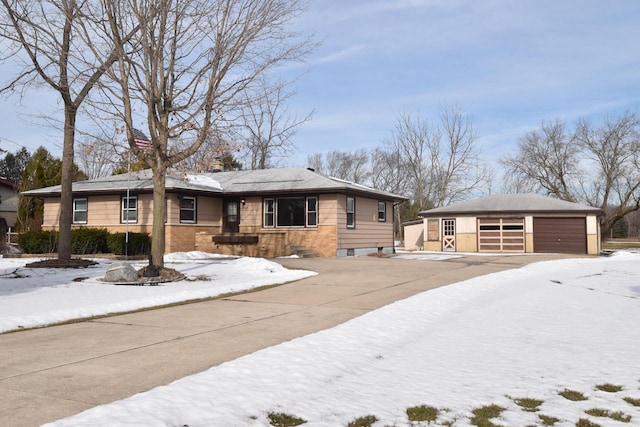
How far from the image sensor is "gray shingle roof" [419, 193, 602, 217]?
100 ft

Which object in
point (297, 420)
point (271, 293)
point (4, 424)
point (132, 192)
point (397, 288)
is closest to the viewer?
point (4, 424)

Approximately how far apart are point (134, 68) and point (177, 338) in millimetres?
9005

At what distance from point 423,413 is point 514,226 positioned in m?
29.6

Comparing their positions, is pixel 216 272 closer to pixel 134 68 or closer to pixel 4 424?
pixel 134 68

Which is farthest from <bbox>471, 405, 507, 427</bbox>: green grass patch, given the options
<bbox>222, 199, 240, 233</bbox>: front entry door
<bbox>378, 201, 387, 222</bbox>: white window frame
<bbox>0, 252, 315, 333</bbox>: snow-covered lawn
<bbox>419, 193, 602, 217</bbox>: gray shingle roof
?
<bbox>419, 193, 602, 217</bbox>: gray shingle roof

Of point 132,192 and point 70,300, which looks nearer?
point 70,300

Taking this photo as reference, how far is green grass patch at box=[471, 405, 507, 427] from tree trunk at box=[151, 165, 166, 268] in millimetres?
10644

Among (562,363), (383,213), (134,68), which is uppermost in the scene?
(134,68)

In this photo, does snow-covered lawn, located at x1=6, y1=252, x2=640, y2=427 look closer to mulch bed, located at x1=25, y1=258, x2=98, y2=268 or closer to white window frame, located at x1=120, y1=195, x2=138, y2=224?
mulch bed, located at x1=25, y1=258, x2=98, y2=268

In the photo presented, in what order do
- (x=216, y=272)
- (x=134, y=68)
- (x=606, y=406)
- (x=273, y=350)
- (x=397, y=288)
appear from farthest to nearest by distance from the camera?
1. (x=216, y=272)
2. (x=134, y=68)
3. (x=397, y=288)
4. (x=273, y=350)
5. (x=606, y=406)

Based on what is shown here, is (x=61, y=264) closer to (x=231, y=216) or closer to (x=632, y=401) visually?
(x=231, y=216)

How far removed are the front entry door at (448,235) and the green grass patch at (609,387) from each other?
28.5 m

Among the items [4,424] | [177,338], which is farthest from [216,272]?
[4,424]

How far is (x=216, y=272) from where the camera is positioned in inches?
609
